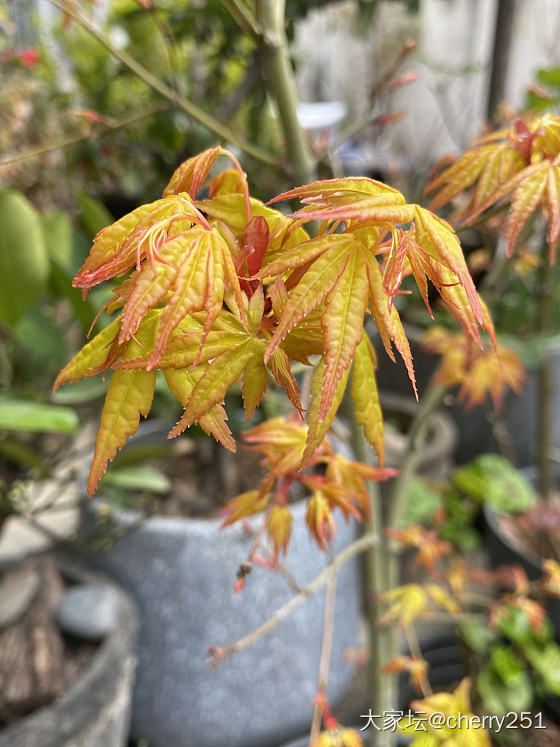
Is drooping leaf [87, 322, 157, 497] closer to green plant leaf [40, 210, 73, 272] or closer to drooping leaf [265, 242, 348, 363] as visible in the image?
drooping leaf [265, 242, 348, 363]

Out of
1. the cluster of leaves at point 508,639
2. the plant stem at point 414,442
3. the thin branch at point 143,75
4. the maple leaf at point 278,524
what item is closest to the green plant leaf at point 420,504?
the cluster of leaves at point 508,639

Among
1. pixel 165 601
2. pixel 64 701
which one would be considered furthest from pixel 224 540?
pixel 64 701

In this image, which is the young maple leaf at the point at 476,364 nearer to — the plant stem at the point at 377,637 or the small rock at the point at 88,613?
the plant stem at the point at 377,637

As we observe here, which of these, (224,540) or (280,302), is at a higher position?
(280,302)

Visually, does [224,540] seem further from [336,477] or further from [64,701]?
[336,477]

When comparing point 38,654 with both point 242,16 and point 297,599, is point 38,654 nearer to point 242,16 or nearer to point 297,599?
point 297,599
